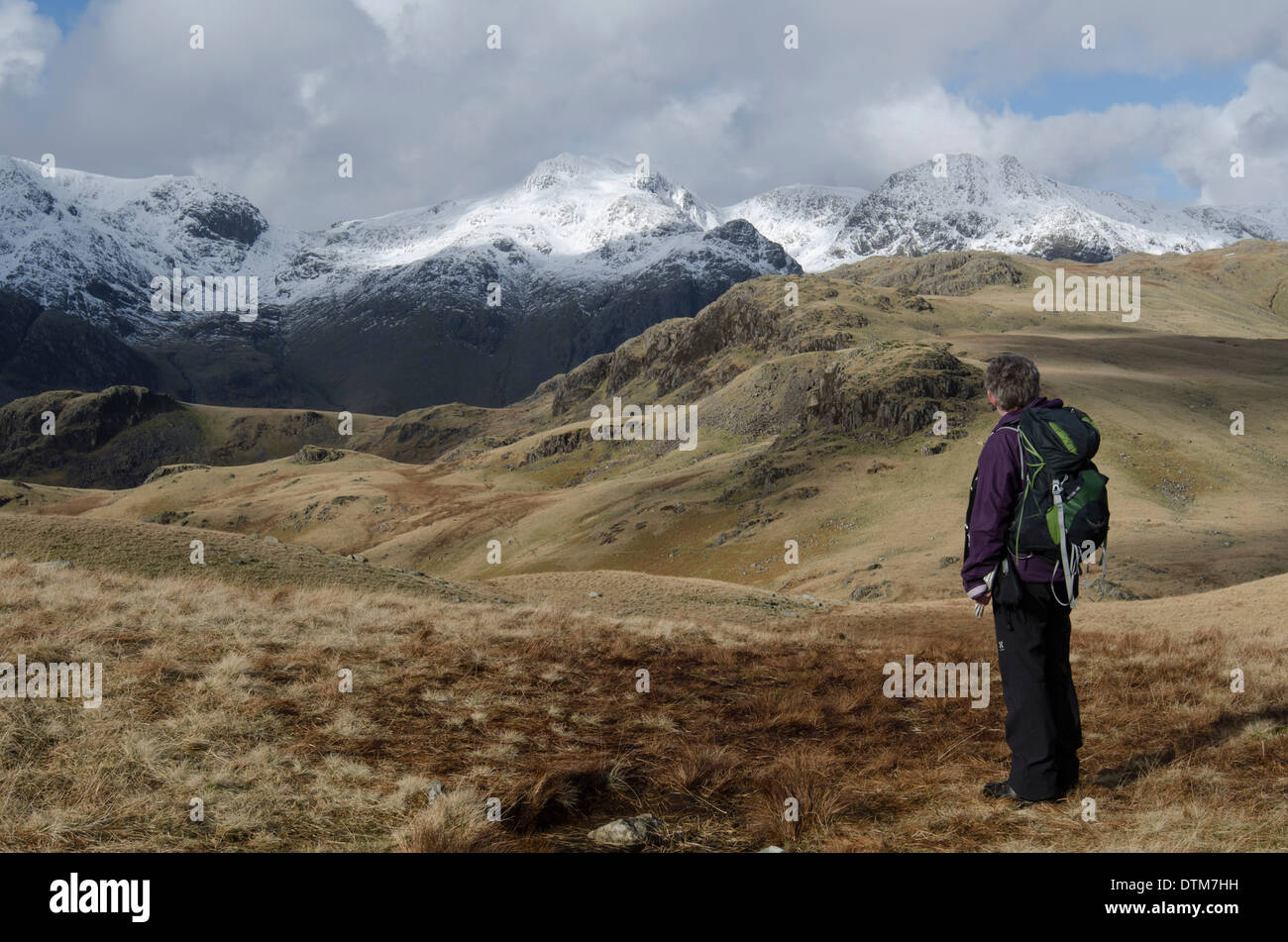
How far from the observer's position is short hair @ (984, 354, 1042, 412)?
7.27 meters

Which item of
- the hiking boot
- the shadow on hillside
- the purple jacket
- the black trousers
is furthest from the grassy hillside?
the purple jacket

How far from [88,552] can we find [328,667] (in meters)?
14.0

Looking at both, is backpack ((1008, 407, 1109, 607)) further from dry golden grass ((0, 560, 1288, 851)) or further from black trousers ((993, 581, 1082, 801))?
dry golden grass ((0, 560, 1288, 851))

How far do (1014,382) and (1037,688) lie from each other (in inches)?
103

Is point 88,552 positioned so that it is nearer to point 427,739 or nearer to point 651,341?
point 427,739

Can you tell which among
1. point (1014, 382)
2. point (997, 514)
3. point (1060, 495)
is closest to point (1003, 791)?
point (997, 514)

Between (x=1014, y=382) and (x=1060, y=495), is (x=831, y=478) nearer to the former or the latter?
(x=1014, y=382)

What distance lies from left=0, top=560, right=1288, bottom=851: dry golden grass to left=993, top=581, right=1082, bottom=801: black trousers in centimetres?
32

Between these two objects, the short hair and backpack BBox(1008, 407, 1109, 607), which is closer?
backpack BBox(1008, 407, 1109, 607)

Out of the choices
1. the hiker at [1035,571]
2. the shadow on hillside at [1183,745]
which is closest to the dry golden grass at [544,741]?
the shadow on hillside at [1183,745]

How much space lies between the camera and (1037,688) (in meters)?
6.84

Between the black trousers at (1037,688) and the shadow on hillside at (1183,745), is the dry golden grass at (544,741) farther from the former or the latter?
the black trousers at (1037,688)

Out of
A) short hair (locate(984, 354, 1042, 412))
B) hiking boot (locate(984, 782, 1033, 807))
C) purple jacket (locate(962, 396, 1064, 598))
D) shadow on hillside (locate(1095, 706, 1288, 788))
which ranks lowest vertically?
hiking boot (locate(984, 782, 1033, 807))
